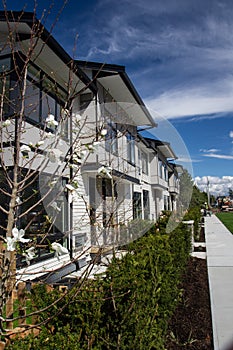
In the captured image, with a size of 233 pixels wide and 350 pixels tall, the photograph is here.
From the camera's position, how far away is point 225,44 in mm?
4359

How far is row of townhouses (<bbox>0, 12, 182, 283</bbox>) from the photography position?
2.39 m

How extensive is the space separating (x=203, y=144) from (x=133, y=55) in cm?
246

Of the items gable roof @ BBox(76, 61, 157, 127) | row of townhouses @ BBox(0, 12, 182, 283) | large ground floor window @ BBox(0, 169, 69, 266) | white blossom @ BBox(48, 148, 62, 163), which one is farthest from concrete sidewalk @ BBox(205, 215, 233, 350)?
gable roof @ BBox(76, 61, 157, 127)

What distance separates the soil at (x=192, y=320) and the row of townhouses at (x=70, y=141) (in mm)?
1458

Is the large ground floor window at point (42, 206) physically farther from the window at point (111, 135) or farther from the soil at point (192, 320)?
the soil at point (192, 320)

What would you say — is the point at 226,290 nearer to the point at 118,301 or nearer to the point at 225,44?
the point at 118,301

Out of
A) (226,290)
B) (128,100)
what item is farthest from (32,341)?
(128,100)

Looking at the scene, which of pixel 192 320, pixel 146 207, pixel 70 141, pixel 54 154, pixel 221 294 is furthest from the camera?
pixel 146 207

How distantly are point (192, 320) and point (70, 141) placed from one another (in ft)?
11.2

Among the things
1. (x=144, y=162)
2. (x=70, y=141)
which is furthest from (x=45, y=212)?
(x=144, y=162)

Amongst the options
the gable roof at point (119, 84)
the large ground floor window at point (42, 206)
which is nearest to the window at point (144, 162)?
the gable roof at point (119, 84)

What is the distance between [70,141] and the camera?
99.3 inches

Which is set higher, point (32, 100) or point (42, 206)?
point (32, 100)

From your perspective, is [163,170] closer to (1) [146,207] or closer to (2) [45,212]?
(1) [146,207]
